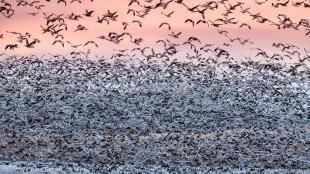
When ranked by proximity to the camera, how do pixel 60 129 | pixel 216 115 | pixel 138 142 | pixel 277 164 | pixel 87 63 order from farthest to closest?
pixel 87 63, pixel 216 115, pixel 60 129, pixel 138 142, pixel 277 164

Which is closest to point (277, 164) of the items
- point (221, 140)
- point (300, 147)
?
point (300, 147)

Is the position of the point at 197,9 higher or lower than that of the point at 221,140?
higher

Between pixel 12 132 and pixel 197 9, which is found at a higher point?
pixel 197 9

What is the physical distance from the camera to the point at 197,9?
33.0m

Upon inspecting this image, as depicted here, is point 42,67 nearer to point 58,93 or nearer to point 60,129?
point 58,93

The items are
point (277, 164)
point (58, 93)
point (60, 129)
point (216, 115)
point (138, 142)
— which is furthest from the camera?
point (58, 93)

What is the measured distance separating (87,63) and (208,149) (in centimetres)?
4378

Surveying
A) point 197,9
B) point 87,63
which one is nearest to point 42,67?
point 87,63

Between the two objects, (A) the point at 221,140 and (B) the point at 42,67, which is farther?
(B) the point at 42,67

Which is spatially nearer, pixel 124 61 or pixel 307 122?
pixel 307 122

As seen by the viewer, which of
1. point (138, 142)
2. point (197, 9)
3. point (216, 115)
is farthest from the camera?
point (216, 115)

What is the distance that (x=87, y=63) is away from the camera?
9925cm

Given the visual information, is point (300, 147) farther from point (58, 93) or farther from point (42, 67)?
point (42, 67)

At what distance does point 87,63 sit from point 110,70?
428 centimetres
